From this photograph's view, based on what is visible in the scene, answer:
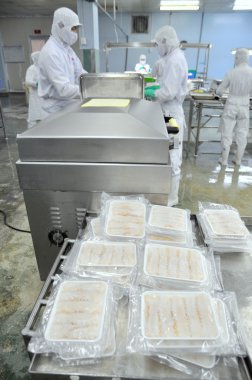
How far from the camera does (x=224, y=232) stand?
825 mm

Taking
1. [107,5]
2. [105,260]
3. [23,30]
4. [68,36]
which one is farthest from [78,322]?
[23,30]

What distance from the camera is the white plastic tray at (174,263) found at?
2.13 feet

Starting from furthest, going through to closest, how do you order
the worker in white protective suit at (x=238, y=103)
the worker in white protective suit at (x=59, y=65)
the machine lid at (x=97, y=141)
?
the worker in white protective suit at (x=238, y=103)
the worker in white protective suit at (x=59, y=65)
the machine lid at (x=97, y=141)

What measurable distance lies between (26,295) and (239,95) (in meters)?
2.92

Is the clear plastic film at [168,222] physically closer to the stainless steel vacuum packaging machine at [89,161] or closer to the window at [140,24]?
the stainless steel vacuum packaging machine at [89,161]

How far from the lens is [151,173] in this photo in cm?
95

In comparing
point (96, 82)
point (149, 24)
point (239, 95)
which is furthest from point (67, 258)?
point (149, 24)

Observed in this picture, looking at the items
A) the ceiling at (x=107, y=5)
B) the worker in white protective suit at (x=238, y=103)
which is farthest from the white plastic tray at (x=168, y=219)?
the ceiling at (x=107, y=5)

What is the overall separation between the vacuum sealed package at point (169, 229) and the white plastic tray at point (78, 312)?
246 millimetres

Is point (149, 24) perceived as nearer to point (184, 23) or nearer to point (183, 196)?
point (184, 23)

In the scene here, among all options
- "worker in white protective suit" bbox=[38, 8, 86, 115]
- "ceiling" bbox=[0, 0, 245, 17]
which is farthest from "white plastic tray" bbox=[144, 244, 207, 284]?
"ceiling" bbox=[0, 0, 245, 17]

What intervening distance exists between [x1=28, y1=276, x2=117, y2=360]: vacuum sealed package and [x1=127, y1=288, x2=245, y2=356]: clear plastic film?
5 centimetres

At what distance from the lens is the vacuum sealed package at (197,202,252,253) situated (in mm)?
805

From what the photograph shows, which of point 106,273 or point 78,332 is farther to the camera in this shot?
point 106,273
